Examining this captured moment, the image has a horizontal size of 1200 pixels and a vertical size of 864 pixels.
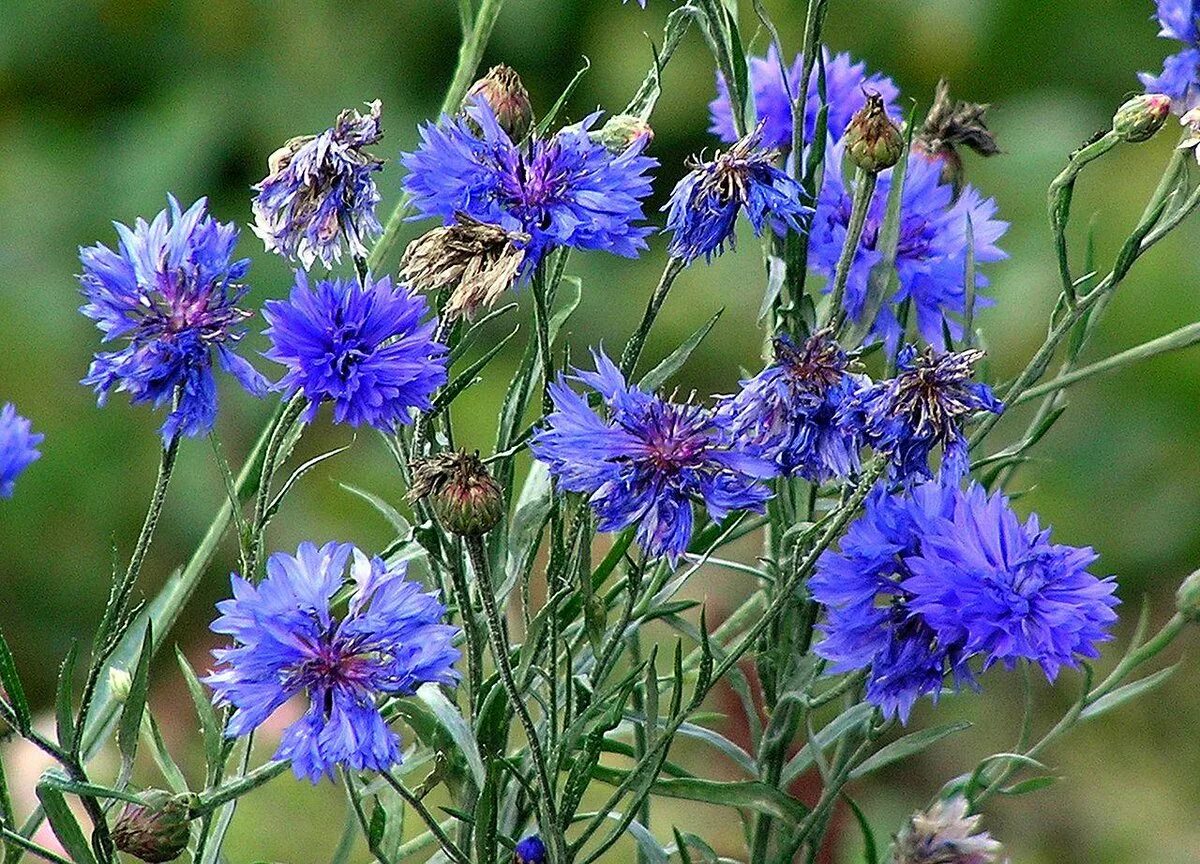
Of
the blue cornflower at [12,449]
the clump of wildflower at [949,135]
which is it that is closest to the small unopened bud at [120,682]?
the blue cornflower at [12,449]

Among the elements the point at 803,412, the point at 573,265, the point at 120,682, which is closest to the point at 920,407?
the point at 803,412

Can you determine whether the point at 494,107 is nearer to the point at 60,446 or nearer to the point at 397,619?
the point at 397,619

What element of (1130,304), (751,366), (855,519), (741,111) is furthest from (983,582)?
(751,366)

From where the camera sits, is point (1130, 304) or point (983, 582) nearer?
point (983, 582)

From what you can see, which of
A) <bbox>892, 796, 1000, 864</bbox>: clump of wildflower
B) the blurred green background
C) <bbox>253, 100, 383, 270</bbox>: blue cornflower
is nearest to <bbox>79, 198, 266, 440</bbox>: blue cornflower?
<bbox>253, 100, 383, 270</bbox>: blue cornflower

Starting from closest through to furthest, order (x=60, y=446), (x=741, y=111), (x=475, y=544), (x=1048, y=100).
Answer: (x=475, y=544) → (x=741, y=111) → (x=60, y=446) → (x=1048, y=100)

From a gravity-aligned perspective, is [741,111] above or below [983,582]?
above

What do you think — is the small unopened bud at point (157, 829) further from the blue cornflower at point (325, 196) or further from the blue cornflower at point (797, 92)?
the blue cornflower at point (797, 92)
